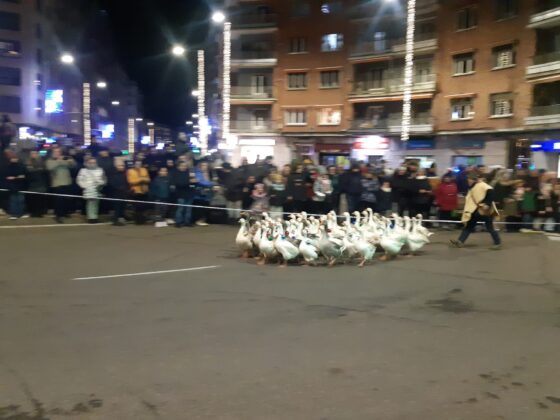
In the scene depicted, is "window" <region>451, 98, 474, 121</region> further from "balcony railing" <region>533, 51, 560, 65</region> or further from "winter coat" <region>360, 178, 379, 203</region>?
"winter coat" <region>360, 178, 379, 203</region>

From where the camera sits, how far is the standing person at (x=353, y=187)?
49.3ft

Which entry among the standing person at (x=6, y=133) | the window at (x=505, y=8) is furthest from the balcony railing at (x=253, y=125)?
the standing person at (x=6, y=133)

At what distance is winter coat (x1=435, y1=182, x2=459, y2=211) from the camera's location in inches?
592

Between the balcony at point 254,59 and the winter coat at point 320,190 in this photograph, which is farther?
the balcony at point 254,59

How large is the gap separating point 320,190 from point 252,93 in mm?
31451

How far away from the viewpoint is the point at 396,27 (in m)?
39.2

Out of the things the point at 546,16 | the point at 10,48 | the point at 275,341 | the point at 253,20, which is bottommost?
the point at 275,341

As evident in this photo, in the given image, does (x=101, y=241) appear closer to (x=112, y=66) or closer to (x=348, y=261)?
(x=348, y=261)

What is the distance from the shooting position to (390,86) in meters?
38.6

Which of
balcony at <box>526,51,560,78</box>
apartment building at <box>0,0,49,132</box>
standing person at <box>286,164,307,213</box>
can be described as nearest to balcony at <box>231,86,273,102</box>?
balcony at <box>526,51,560,78</box>

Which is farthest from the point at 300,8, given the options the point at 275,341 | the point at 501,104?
the point at 275,341

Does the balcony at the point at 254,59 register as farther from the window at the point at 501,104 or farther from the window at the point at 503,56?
the window at the point at 501,104

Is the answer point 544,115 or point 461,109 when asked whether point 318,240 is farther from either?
point 461,109

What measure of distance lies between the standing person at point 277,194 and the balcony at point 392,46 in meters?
26.4
